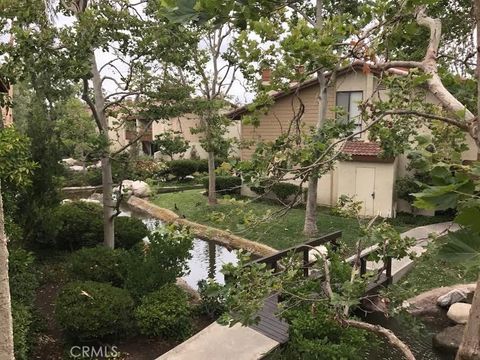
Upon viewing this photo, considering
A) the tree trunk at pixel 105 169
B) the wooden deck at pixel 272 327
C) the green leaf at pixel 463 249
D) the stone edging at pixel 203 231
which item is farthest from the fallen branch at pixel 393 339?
the tree trunk at pixel 105 169

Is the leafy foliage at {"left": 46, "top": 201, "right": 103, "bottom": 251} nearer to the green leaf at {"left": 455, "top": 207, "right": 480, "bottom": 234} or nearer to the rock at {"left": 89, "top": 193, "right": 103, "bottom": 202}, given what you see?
the rock at {"left": 89, "top": 193, "right": 103, "bottom": 202}

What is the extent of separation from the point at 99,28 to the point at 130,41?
3.78 feet

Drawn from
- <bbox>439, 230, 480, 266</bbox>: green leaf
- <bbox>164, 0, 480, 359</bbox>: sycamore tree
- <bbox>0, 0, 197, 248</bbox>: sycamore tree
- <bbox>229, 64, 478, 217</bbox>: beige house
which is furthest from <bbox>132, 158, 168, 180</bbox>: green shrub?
<bbox>439, 230, 480, 266</bbox>: green leaf

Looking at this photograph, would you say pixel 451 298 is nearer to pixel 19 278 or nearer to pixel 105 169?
pixel 105 169

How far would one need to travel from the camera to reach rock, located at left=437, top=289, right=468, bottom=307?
851 cm

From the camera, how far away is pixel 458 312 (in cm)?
792

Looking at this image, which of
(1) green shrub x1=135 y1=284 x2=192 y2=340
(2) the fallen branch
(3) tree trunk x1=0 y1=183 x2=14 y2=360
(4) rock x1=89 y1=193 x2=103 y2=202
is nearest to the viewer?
(2) the fallen branch

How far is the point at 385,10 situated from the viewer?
8.36 ft

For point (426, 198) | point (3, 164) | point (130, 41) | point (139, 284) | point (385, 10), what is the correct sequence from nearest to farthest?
point (426, 198), point (385, 10), point (3, 164), point (139, 284), point (130, 41)

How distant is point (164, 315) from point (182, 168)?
66.9 ft

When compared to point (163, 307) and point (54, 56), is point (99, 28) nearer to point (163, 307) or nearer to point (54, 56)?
point (54, 56)

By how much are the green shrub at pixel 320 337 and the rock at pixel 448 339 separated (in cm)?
241

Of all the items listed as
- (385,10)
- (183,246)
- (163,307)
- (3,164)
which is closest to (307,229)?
(183,246)

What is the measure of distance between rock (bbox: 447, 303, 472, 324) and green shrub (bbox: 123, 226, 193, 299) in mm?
5237
